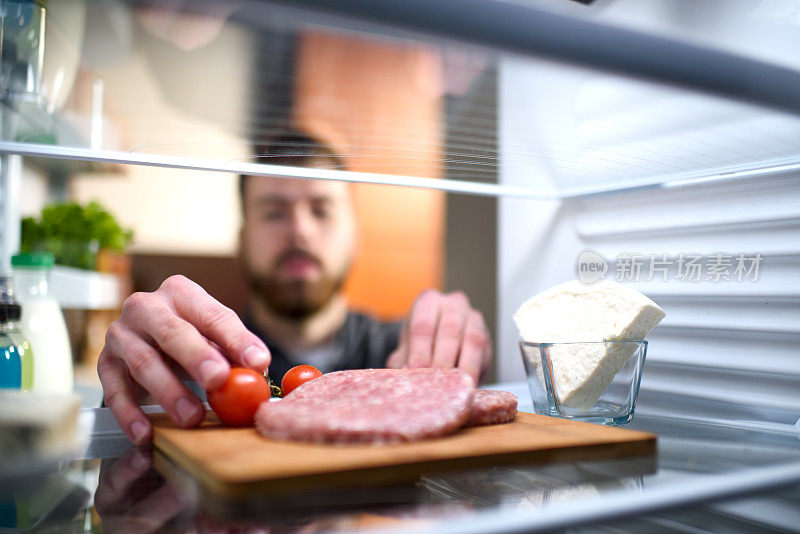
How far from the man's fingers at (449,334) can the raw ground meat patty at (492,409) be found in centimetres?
35

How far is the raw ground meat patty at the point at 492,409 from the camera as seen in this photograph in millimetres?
672

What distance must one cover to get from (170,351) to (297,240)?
221 cm

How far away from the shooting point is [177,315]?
76cm

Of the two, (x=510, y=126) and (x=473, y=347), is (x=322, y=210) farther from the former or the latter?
(x=510, y=126)

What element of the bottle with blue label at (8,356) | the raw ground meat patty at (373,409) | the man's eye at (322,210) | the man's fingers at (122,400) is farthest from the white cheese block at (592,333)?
the man's eye at (322,210)

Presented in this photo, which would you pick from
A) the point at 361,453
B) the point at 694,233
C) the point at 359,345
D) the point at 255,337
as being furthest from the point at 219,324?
the point at 359,345

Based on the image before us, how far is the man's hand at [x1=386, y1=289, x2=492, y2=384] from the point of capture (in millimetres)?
1104

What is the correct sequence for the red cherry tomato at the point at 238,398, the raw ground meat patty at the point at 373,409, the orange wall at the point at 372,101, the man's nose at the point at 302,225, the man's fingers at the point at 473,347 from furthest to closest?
the man's nose at the point at 302,225, the man's fingers at the point at 473,347, the red cherry tomato at the point at 238,398, the raw ground meat patty at the point at 373,409, the orange wall at the point at 372,101

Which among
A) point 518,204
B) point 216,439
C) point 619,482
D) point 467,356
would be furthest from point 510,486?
point 518,204

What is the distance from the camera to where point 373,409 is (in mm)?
595

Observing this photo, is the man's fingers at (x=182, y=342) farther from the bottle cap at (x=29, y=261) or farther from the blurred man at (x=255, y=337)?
the bottle cap at (x=29, y=261)

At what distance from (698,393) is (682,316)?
0.11 meters

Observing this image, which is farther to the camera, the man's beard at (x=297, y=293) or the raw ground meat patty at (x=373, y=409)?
the man's beard at (x=297, y=293)

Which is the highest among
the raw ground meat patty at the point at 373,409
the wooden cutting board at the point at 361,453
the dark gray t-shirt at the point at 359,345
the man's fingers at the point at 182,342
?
the man's fingers at the point at 182,342
